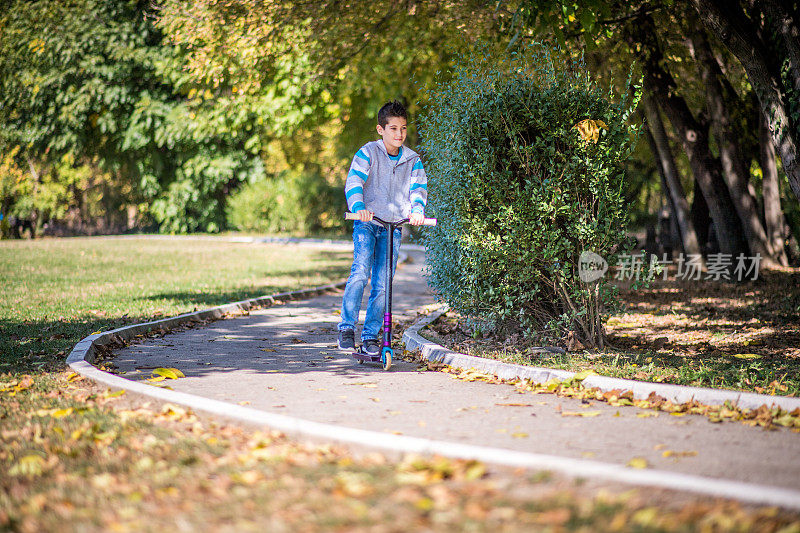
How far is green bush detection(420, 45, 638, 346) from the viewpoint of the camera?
7090mm

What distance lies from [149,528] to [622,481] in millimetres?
2066

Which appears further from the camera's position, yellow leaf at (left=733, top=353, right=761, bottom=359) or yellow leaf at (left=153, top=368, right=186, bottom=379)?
yellow leaf at (left=733, top=353, right=761, bottom=359)

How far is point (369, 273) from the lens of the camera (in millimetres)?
7344

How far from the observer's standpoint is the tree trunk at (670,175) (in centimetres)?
1491

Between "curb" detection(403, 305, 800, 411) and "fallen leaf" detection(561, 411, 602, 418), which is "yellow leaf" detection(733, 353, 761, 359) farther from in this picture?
"fallen leaf" detection(561, 411, 602, 418)

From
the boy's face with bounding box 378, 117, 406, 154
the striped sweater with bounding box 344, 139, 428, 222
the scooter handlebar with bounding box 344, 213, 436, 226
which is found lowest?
the scooter handlebar with bounding box 344, 213, 436, 226

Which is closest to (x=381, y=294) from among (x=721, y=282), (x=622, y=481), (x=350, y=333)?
(x=350, y=333)

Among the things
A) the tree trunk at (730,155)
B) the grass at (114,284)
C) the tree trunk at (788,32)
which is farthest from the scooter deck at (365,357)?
the tree trunk at (730,155)

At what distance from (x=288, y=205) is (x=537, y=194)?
1176 inches

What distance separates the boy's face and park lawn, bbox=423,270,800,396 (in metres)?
2.13

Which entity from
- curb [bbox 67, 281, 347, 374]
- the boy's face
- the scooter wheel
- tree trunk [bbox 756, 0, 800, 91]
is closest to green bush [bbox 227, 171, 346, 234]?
curb [bbox 67, 281, 347, 374]

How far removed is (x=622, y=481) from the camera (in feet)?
11.3

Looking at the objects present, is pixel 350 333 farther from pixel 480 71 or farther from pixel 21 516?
pixel 21 516

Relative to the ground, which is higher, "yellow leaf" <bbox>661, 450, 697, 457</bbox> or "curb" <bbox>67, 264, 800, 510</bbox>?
"curb" <bbox>67, 264, 800, 510</bbox>
